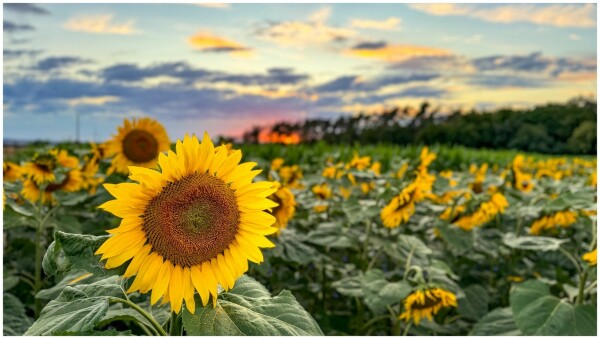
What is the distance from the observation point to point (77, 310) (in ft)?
4.65

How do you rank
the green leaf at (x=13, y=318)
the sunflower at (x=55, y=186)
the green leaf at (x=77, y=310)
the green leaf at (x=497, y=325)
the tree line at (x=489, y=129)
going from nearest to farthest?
the green leaf at (x=77, y=310) < the green leaf at (x=13, y=318) < the green leaf at (x=497, y=325) < the sunflower at (x=55, y=186) < the tree line at (x=489, y=129)

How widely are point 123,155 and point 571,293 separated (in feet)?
8.09

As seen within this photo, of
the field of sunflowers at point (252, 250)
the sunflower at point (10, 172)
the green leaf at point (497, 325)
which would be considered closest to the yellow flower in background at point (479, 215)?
the field of sunflowers at point (252, 250)

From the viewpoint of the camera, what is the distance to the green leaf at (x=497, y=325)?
2.97 metres

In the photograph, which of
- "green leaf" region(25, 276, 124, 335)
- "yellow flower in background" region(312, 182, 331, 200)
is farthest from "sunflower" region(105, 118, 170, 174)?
"green leaf" region(25, 276, 124, 335)

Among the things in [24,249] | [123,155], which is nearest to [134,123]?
[123,155]

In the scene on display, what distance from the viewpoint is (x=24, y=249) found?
342 cm

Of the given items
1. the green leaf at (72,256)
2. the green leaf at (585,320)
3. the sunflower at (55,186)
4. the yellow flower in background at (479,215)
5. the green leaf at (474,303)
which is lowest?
the green leaf at (474,303)

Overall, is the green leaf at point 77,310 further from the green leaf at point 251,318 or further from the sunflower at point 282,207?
the sunflower at point 282,207

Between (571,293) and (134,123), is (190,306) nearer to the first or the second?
(571,293)

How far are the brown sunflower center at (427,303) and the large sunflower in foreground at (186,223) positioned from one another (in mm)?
1447

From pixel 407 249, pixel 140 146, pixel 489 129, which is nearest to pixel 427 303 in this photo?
pixel 407 249

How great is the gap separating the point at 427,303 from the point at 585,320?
0.66 meters

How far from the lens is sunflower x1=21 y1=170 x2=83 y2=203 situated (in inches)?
131
